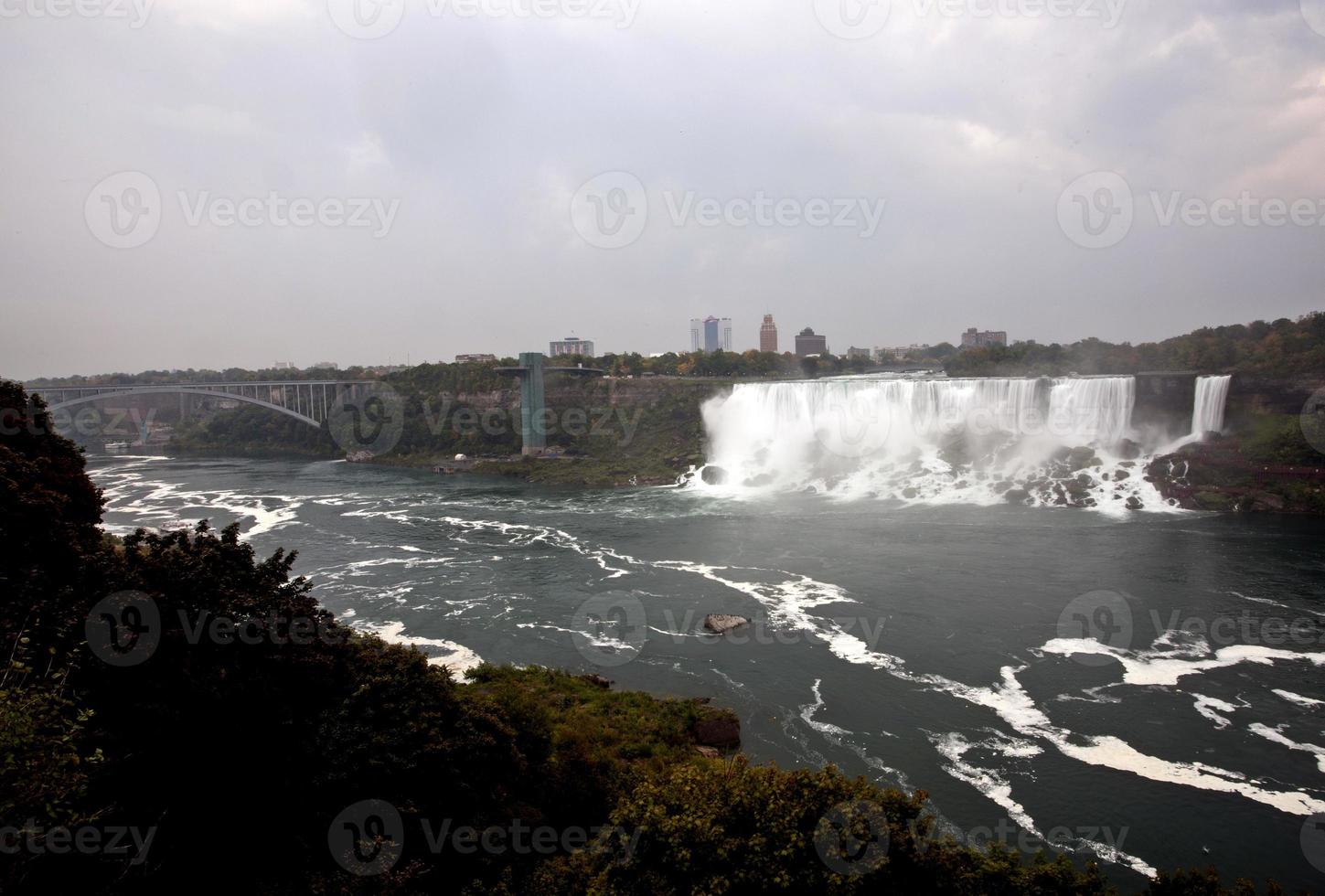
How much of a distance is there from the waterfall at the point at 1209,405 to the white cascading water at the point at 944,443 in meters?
2.15

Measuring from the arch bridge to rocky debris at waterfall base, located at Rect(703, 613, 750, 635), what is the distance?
41.9 meters

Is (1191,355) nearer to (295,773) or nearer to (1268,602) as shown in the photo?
(1268,602)

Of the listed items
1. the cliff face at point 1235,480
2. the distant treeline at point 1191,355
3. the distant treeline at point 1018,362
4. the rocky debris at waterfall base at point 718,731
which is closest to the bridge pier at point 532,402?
the distant treeline at point 1018,362

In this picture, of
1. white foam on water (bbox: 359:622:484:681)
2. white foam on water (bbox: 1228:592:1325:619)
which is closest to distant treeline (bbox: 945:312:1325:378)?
white foam on water (bbox: 1228:592:1325:619)

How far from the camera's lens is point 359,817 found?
644 cm

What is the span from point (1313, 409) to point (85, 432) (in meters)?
77.2

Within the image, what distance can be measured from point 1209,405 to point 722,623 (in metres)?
25.0

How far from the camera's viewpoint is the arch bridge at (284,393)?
45.0 m

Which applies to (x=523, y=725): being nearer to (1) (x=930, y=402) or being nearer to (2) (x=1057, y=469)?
(2) (x=1057, y=469)

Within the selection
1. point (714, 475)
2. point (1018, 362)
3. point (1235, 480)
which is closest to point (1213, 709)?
point (1235, 480)

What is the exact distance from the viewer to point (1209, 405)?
27672 mm

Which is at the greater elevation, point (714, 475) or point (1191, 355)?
point (1191, 355)

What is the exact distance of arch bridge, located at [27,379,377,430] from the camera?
45000 millimetres

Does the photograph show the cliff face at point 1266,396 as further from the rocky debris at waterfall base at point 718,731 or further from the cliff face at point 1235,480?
the rocky debris at waterfall base at point 718,731
